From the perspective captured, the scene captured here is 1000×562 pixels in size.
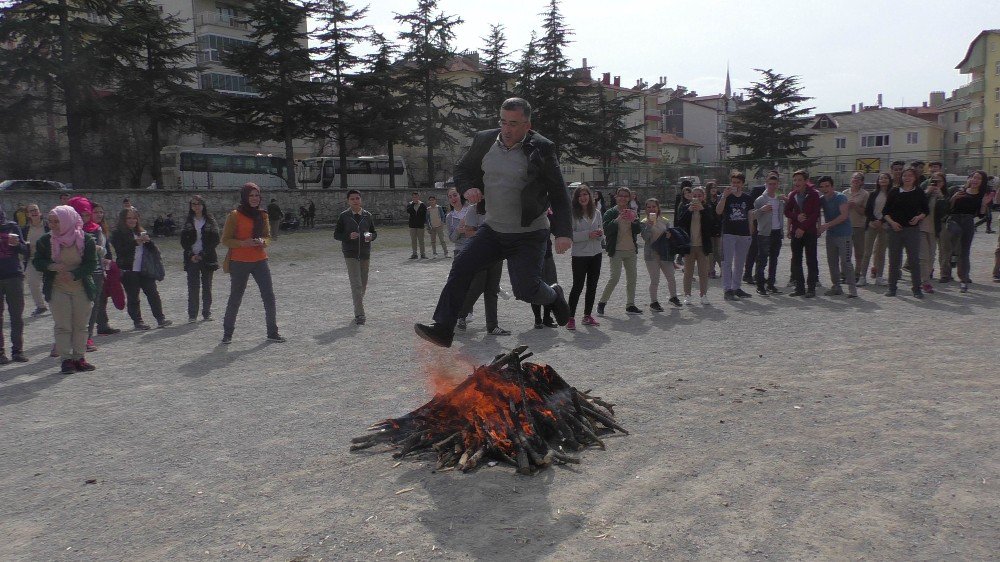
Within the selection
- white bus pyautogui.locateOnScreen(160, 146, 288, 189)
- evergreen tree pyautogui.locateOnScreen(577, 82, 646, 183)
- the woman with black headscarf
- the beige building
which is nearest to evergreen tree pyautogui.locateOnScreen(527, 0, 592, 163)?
evergreen tree pyautogui.locateOnScreen(577, 82, 646, 183)

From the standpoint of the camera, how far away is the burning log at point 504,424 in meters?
4.90

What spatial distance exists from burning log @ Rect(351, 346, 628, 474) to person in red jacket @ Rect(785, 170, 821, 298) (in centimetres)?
824

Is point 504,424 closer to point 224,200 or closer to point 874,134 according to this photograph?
point 224,200

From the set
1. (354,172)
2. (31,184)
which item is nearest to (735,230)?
(31,184)

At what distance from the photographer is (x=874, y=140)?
263 ft

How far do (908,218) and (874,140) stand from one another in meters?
78.0

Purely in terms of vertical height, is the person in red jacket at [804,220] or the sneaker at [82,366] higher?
the person in red jacket at [804,220]

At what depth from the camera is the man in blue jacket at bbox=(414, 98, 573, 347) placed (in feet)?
17.1

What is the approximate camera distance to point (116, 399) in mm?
7062

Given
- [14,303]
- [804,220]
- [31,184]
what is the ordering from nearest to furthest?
[14,303] < [804,220] < [31,184]

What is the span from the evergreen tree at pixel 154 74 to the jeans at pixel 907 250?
36.7 m

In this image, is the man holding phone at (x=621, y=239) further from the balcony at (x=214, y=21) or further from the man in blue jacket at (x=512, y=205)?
the balcony at (x=214, y=21)

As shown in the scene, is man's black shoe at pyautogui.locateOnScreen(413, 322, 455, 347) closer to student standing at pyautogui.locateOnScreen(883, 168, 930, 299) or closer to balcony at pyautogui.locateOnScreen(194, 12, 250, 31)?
student standing at pyautogui.locateOnScreen(883, 168, 930, 299)

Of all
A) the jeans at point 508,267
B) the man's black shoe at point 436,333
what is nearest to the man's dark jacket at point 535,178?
the jeans at point 508,267
